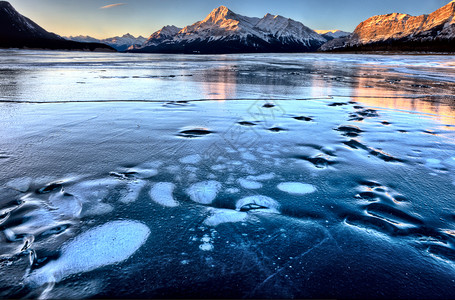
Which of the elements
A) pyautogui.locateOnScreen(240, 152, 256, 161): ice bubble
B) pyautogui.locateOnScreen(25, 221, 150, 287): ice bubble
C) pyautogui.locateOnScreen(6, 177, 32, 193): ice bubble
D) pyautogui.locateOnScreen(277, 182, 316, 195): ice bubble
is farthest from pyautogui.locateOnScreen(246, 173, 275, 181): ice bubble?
pyautogui.locateOnScreen(6, 177, 32, 193): ice bubble

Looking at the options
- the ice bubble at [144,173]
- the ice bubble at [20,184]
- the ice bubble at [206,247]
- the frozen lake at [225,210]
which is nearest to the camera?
the frozen lake at [225,210]

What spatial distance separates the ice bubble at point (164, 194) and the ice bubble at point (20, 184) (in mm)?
1101

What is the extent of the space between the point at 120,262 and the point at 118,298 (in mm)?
269

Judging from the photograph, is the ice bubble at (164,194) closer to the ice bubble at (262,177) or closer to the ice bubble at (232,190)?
the ice bubble at (232,190)

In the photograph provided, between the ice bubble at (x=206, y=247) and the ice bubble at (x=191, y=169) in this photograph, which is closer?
the ice bubble at (x=206, y=247)

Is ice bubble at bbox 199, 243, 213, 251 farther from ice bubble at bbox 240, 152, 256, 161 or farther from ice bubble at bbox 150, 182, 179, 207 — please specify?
ice bubble at bbox 240, 152, 256, 161

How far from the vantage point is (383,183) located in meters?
2.51

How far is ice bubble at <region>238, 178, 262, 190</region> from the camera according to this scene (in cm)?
242

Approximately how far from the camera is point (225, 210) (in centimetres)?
A: 206

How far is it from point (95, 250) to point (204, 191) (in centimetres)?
96

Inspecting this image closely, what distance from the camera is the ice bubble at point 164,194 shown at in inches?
85.0

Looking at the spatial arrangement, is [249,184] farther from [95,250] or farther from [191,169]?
[95,250]

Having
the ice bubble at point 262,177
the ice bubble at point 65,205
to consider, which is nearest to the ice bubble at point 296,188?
the ice bubble at point 262,177

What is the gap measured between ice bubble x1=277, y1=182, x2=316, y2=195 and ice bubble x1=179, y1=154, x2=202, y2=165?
1009mm
